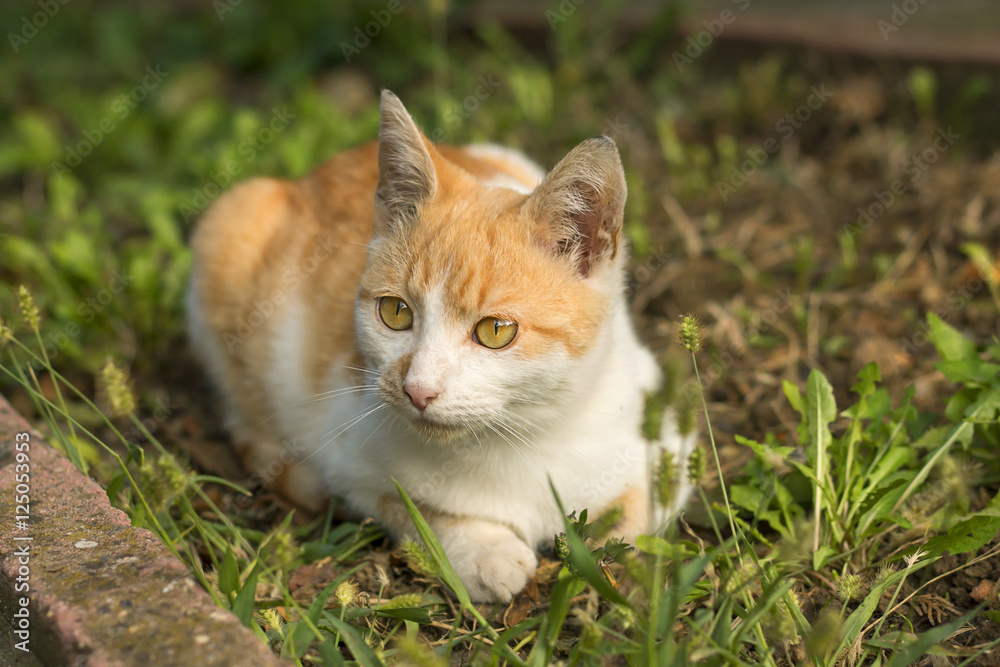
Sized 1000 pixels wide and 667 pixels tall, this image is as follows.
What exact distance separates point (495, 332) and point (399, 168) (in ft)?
2.07

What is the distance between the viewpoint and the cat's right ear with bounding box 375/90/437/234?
90.3 inches

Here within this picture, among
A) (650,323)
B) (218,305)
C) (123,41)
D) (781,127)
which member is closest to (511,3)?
(781,127)

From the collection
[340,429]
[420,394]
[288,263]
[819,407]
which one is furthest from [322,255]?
[819,407]

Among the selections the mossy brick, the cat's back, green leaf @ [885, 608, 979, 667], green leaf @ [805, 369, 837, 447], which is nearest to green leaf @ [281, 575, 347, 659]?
the mossy brick

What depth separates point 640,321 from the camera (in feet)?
12.3

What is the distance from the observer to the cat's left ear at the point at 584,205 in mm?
2102

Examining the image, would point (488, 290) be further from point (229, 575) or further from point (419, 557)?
point (229, 575)

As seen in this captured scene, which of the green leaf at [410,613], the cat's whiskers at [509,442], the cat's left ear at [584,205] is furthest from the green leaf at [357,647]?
the cat's left ear at [584,205]

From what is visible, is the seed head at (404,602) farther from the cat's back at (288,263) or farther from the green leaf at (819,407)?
the green leaf at (819,407)

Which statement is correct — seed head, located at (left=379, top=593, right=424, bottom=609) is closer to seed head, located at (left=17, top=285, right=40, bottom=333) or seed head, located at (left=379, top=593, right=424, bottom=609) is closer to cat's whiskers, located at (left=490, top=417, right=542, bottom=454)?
cat's whiskers, located at (left=490, top=417, right=542, bottom=454)

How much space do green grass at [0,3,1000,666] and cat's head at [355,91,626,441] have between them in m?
0.34

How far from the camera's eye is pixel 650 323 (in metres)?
3.75

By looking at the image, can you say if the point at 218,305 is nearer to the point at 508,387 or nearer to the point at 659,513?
the point at 508,387

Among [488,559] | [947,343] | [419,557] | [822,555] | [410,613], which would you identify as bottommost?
[410,613]
